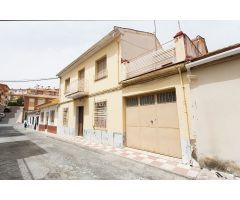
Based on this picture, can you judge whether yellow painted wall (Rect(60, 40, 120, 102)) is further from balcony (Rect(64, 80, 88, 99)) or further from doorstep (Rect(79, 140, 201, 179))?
doorstep (Rect(79, 140, 201, 179))

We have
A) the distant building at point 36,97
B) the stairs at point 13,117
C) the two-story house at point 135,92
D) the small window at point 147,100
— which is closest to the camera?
the two-story house at point 135,92

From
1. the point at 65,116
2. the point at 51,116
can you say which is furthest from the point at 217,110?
the point at 51,116

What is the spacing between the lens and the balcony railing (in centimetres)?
606

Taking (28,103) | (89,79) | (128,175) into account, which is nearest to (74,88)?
(89,79)

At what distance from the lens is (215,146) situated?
13.6ft

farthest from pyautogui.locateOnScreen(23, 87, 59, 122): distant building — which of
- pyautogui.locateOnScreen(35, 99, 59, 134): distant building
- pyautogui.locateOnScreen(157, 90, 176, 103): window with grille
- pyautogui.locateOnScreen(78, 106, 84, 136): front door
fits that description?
pyautogui.locateOnScreen(157, 90, 176, 103): window with grille

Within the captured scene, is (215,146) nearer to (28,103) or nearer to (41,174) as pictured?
(41,174)

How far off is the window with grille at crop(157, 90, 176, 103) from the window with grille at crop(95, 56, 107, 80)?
4308 mm

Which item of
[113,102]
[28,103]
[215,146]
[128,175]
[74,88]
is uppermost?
[28,103]

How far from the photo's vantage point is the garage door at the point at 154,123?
18.4 feet

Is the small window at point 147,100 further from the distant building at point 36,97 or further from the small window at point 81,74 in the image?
the distant building at point 36,97

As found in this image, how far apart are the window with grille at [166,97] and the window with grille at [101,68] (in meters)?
4.31

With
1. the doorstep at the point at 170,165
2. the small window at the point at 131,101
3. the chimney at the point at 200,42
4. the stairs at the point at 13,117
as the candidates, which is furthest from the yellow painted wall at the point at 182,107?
the stairs at the point at 13,117
